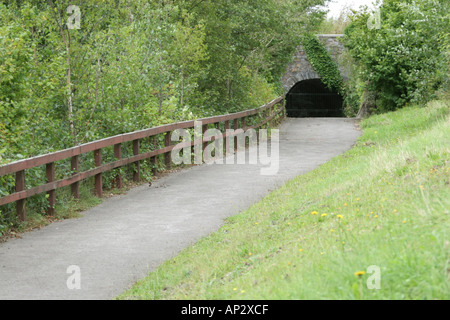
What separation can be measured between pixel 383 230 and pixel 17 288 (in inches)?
145

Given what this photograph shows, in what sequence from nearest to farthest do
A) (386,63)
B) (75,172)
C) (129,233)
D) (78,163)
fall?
(129,233) < (75,172) < (78,163) < (386,63)

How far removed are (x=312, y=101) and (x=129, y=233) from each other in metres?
41.1

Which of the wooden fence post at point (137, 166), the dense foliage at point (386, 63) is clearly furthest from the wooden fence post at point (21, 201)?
the dense foliage at point (386, 63)

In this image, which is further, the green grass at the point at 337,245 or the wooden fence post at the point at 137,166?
the wooden fence post at the point at 137,166

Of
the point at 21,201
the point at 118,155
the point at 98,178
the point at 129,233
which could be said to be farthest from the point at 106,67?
the point at 129,233

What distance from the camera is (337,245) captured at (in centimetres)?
544

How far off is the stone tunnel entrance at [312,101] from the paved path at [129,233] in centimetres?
3381

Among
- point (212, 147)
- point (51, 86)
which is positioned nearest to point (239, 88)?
point (212, 147)

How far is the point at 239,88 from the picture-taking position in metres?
21.8

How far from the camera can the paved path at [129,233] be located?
6645mm

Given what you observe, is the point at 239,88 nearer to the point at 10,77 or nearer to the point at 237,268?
the point at 10,77

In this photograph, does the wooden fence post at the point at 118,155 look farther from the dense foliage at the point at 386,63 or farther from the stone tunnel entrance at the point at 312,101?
the stone tunnel entrance at the point at 312,101

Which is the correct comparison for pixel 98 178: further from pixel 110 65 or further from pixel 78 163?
pixel 110 65

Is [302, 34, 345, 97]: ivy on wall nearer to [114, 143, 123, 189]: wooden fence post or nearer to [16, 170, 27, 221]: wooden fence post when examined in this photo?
[114, 143, 123, 189]: wooden fence post
